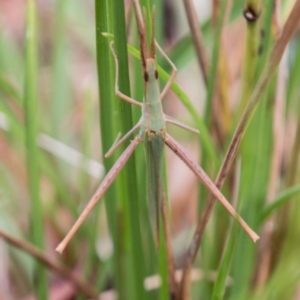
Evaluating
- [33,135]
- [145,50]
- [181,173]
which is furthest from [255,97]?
[181,173]

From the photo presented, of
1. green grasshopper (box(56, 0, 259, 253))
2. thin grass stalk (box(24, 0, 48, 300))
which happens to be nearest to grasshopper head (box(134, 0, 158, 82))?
green grasshopper (box(56, 0, 259, 253))

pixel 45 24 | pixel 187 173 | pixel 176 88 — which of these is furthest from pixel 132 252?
pixel 45 24

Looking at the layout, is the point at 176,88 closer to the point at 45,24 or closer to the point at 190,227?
the point at 190,227

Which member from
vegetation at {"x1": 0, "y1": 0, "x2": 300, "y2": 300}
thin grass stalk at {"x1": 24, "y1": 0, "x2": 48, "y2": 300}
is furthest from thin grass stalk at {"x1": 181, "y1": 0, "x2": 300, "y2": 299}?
thin grass stalk at {"x1": 24, "y1": 0, "x2": 48, "y2": 300}

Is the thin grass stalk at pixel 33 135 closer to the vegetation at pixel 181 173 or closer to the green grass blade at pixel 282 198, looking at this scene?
the vegetation at pixel 181 173

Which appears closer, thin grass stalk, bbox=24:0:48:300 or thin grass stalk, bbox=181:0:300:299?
thin grass stalk, bbox=181:0:300:299

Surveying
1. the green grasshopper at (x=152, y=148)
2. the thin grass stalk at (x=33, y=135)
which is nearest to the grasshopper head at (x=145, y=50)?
the green grasshopper at (x=152, y=148)

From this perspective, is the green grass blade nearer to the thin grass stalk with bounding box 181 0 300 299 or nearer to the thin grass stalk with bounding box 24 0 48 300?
the thin grass stalk with bounding box 181 0 300 299

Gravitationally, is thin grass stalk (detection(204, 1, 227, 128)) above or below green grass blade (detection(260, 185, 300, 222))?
above

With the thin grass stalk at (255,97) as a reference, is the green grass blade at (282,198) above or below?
below
